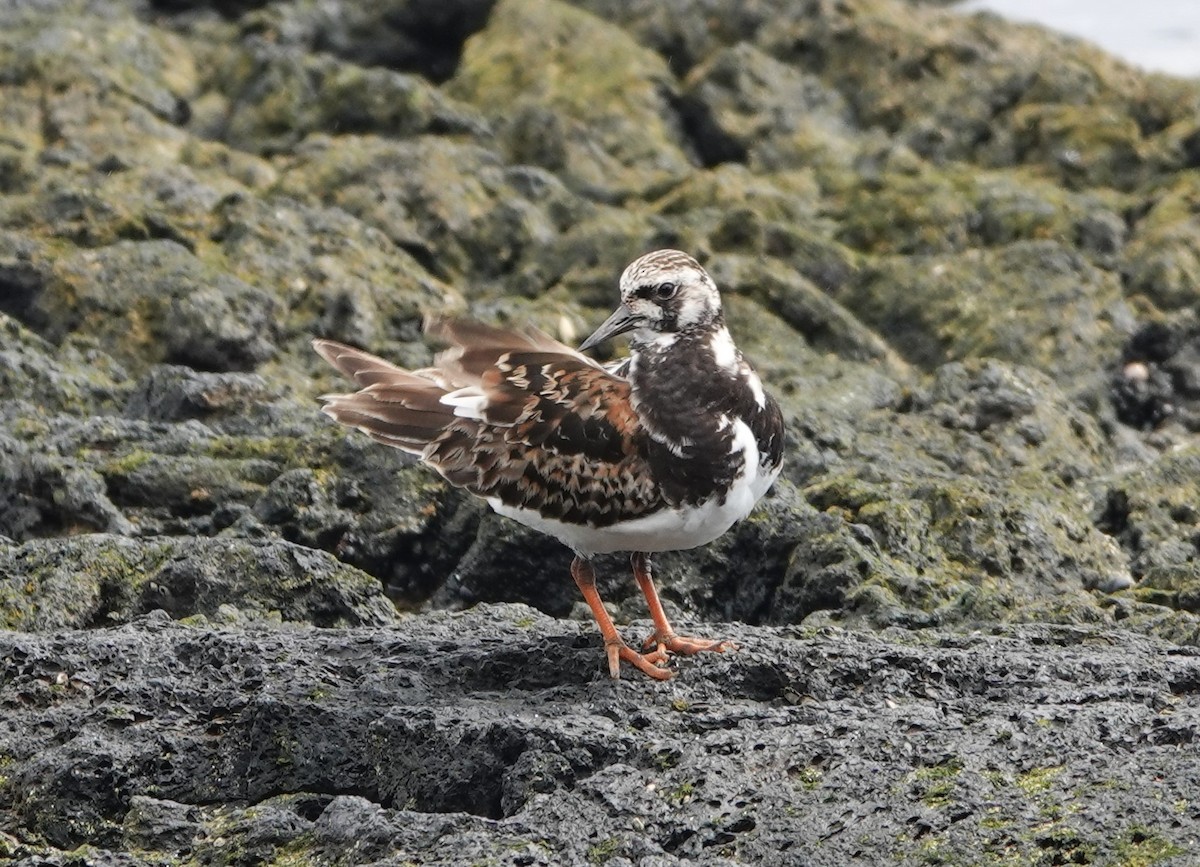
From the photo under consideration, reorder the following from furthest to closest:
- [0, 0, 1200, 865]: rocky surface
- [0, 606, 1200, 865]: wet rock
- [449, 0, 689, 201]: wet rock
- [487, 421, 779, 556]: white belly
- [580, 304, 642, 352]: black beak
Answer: [449, 0, 689, 201]: wet rock
[580, 304, 642, 352]: black beak
[487, 421, 779, 556]: white belly
[0, 0, 1200, 865]: rocky surface
[0, 606, 1200, 865]: wet rock

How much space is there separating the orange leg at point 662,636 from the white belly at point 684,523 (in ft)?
0.70

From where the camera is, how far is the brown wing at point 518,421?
570 cm

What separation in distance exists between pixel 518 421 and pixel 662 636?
0.84 metres

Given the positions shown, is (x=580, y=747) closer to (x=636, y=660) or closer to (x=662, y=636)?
(x=636, y=660)

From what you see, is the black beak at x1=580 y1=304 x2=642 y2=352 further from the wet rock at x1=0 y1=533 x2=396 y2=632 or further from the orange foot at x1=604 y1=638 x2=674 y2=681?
the wet rock at x1=0 y1=533 x2=396 y2=632

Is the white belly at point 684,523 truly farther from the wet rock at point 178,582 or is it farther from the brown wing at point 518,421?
the wet rock at point 178,582

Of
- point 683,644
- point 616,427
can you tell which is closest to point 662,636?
point 683,644

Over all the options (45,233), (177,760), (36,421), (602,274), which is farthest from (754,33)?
(177,760)

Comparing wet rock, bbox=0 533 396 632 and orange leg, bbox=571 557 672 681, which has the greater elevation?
orange leg, bbox=571 557 672 681

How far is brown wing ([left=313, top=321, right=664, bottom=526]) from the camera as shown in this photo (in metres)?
5.70

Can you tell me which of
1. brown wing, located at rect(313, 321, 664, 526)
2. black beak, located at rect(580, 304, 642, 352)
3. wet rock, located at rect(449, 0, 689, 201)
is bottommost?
wet rock, located at rect(449, 0, 689, 201)

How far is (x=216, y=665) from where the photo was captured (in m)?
5.46

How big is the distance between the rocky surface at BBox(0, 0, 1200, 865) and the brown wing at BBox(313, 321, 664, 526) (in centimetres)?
49

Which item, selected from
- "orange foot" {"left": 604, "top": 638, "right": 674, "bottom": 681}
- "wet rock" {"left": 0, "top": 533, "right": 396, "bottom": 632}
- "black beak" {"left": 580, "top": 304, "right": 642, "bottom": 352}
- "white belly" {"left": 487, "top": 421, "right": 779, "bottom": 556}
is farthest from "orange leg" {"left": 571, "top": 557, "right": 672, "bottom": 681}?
"wet rock" {"left": 0, "top": 533, "right": 396, "bottom": 632}
